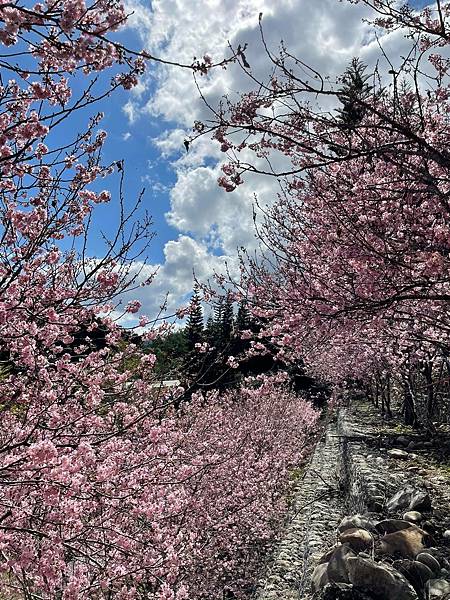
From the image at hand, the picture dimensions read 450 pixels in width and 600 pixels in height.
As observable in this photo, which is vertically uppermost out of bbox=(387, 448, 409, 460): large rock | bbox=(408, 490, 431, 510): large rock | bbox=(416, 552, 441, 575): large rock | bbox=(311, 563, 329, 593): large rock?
bbox=(387, 448, 409, 460): large rock

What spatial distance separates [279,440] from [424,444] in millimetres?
4863

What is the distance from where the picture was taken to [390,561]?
19.2 ft

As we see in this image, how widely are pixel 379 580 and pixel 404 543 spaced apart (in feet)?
3.45

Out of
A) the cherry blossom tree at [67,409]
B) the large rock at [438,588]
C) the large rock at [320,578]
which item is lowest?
the large rock at [320,578]

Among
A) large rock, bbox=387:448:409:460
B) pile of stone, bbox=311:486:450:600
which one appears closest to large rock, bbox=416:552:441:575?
pile of stone, bbox=311:486:450:600

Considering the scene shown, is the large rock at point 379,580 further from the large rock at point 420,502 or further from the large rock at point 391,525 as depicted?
the large rock at point 420,502

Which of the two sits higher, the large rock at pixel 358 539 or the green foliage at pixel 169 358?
the green foliage at pixel 169 358

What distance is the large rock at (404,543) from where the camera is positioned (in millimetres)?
6016

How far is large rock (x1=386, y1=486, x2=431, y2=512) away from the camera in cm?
744

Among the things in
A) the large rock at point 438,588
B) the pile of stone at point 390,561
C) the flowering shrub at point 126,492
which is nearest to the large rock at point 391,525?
the pile of stone at point 390,561

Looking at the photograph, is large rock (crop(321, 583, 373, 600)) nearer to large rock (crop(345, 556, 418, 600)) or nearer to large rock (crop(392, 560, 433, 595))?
large rock (crop(345, 556, 418, 600))

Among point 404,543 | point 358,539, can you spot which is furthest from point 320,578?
point 404,543

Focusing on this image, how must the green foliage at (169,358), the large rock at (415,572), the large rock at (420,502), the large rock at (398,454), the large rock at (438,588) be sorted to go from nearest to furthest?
the large rock at (438,588), the large rock at (415,572), the green foliage at (169,358), the large rock at (420,502), the large rock at (398,454)

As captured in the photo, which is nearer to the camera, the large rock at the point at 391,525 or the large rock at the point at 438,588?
the large rock at the point at 438,588
